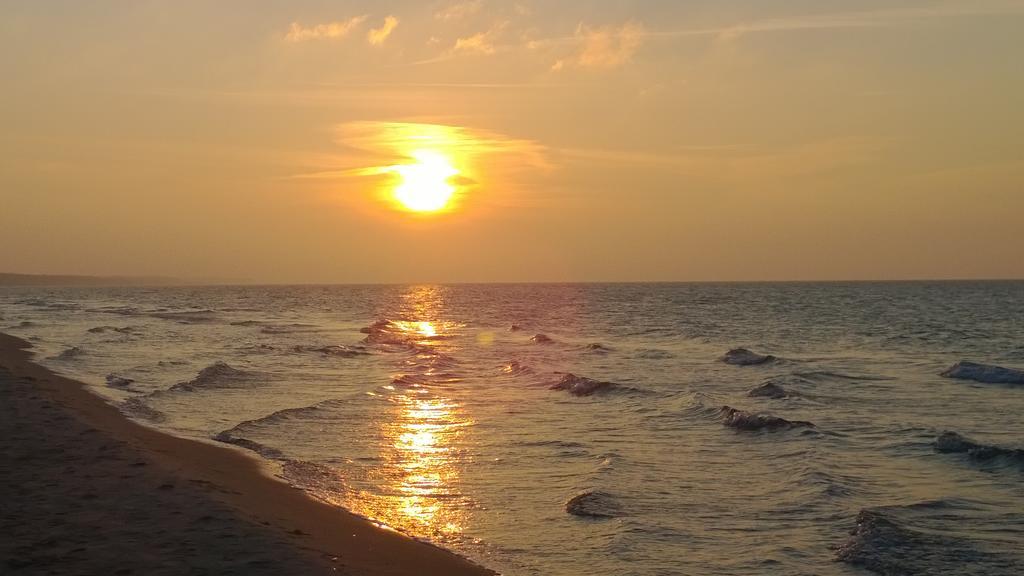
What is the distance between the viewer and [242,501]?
12695mm

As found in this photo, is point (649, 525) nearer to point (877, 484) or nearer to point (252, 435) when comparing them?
point (877, 484)

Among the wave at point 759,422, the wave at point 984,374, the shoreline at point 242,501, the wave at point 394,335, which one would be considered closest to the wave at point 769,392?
the wave at point 759,422

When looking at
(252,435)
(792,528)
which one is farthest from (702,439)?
(252,435)

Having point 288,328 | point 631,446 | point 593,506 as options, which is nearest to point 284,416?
point 631,446

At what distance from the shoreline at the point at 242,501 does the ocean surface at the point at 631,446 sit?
51 centimetres

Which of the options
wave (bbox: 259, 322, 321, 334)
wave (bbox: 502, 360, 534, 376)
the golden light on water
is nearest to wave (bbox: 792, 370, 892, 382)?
wave (bbox: 502, 360, 534, 376)

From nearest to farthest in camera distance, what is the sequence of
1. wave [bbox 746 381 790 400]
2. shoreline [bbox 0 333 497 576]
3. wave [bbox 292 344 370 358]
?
shoreline [bbox 0 333 497 576], wave [bbox 746 381 790 400], wave [bbox 292 344 370 358]

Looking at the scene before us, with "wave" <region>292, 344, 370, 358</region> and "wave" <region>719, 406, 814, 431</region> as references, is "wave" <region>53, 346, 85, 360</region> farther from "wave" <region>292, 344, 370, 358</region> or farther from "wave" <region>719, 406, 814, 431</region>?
"wave" <region>719, 406, 814, 431</region>

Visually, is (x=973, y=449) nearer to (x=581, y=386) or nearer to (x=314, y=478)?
(x=314, y=478)

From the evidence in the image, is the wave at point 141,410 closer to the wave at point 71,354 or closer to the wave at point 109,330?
the wave at point 71,354

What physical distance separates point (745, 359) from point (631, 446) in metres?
22.1

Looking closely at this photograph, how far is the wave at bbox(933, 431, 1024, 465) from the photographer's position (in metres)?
16.6

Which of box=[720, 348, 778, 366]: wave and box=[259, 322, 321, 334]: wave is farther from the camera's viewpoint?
box=[259, 322, 321, 334]: wave

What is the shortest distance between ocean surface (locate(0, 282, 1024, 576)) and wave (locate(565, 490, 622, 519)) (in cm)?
4
